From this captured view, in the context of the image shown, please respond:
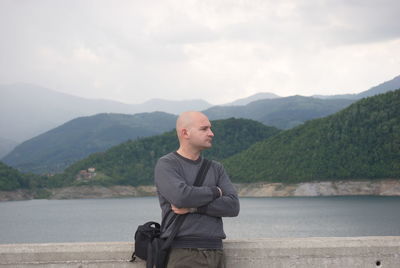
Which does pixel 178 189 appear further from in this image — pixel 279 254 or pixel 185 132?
pixel 279 254

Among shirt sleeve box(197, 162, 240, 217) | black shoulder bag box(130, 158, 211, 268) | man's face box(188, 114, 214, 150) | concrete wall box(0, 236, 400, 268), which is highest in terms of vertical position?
man's face box(188, 114, 214, 150)

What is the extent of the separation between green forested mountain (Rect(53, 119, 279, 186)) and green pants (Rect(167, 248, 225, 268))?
6005 inches

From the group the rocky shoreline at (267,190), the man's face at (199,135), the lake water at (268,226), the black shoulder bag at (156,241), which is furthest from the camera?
the rocky shoreline at (267,190)

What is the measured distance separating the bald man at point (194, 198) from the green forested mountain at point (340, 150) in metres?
117

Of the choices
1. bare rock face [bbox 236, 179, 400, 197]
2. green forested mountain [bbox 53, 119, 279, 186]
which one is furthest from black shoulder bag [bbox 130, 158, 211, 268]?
green forested mountain [bbox 53, 119, 279, 186]

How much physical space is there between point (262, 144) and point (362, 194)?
42.2 metres

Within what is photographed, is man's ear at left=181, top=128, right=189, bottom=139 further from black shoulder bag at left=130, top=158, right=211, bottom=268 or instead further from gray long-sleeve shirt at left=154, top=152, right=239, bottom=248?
black shoulder bag at left=130, top=158, right=211, bottom=268

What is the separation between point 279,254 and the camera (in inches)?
229

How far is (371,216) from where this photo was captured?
72625mm

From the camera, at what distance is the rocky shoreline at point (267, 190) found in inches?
4569

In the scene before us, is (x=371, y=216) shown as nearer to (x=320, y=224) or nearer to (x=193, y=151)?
(x=320, y=224)

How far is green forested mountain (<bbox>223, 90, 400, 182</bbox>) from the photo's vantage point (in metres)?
124

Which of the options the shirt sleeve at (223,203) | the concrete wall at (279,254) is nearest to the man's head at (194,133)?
the shirt sleeve at (223,203)

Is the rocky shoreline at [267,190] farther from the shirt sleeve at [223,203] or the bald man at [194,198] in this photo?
the bald man at [194,198]
